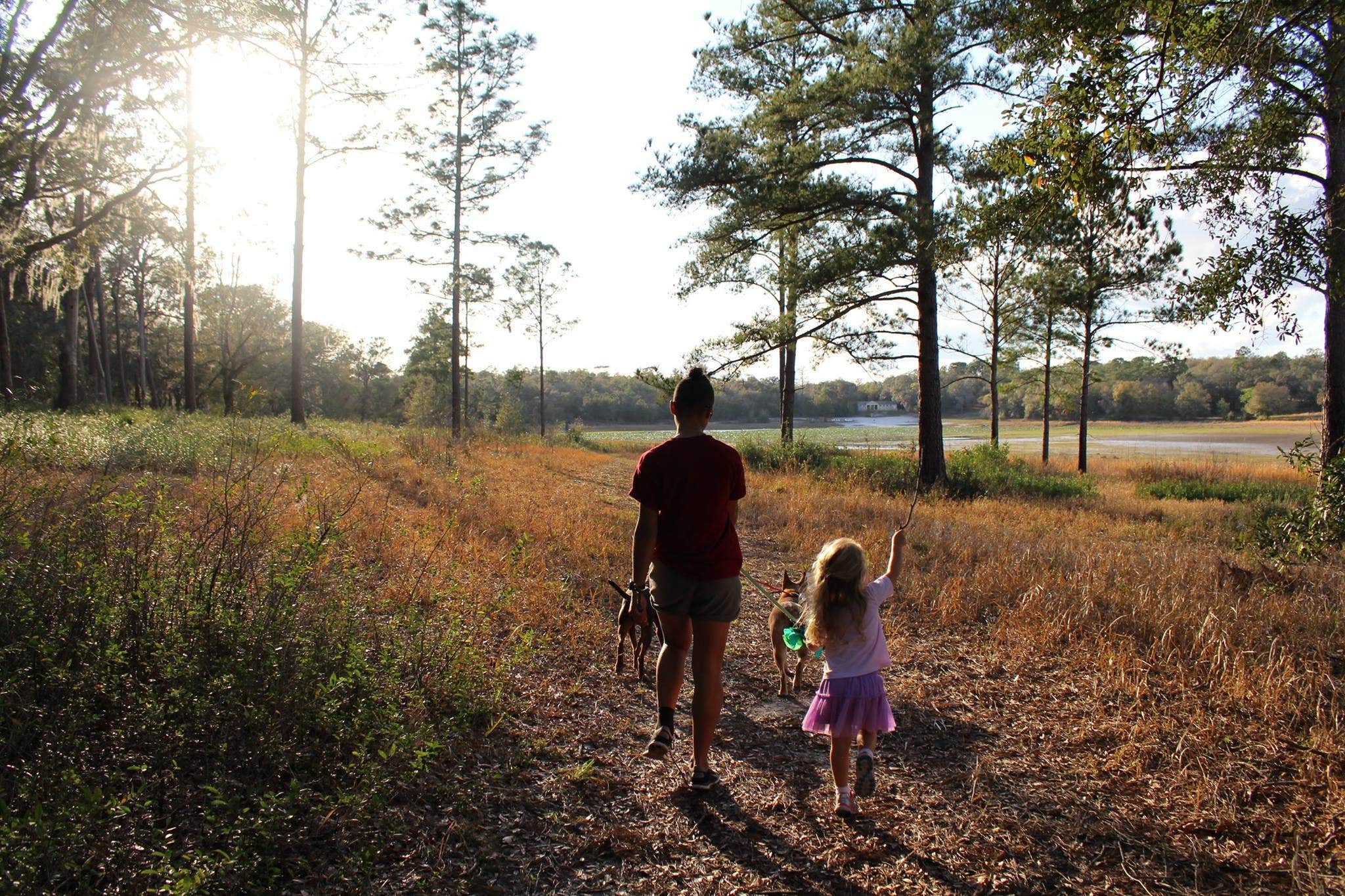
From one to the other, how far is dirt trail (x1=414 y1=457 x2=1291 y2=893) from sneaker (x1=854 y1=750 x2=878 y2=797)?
15 cm

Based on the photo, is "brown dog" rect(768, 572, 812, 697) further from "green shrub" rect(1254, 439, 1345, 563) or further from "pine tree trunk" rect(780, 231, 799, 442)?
"pine tree trunk" rect(780, 231, 799, 442)

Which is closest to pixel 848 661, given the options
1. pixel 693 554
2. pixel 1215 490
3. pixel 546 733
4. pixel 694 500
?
pixel 693 554

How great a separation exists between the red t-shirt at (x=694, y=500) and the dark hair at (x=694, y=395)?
159 mm

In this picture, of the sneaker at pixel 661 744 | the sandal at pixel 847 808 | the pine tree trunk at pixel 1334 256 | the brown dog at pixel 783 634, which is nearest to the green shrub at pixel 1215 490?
the pine tree trunk at pixel 1334 256

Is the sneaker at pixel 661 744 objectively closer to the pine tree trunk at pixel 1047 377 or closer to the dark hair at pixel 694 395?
the dark hair at pixel 694 395

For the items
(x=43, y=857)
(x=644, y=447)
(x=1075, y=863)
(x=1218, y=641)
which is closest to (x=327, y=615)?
(x=43, y=857)

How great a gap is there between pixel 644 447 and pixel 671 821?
39.6m

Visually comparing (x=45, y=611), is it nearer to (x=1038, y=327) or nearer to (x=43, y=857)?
(x=43, y=857)

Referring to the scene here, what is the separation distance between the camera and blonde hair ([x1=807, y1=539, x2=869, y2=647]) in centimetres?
332

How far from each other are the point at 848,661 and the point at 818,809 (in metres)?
0.73

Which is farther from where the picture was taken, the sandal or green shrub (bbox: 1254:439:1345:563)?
green shrub (bbox: 1254:439:1345:563)

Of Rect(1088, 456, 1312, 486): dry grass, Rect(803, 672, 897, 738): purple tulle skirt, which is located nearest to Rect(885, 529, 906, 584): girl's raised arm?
Rect(803, 672, 897, 738): purple tulle skirt

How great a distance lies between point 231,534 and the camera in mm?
4340

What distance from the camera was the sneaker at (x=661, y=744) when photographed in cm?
Answer: 334
